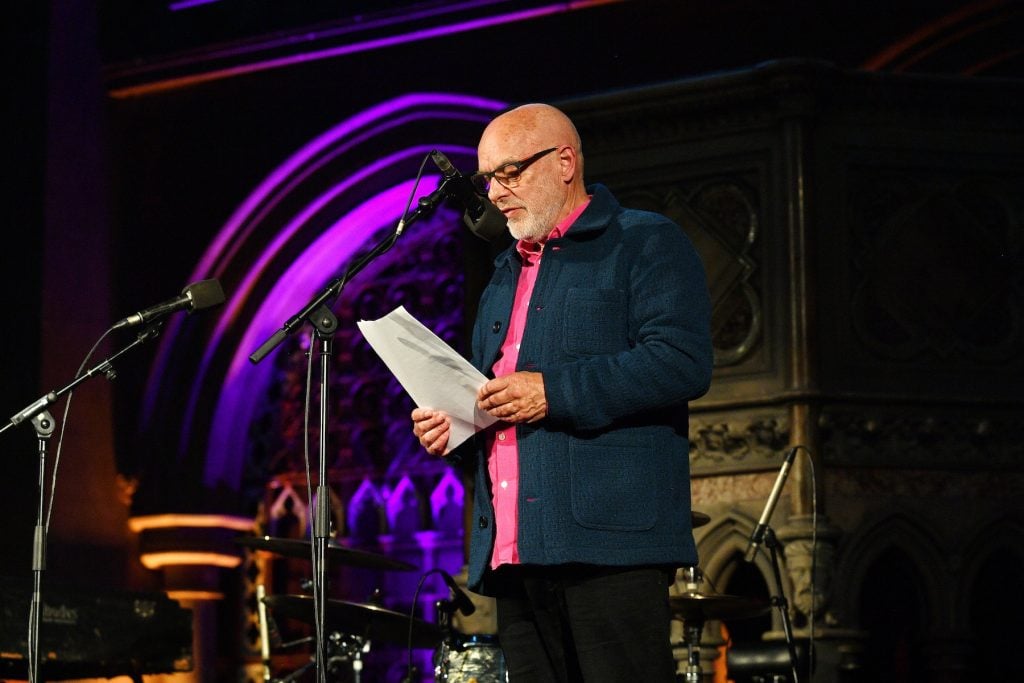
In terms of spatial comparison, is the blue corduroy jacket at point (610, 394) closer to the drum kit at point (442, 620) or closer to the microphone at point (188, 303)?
the microphone at point (188, 303)

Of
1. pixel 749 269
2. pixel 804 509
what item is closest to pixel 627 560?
pixel 804 509

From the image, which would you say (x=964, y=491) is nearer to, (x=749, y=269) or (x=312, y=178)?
(x=749, y=269)

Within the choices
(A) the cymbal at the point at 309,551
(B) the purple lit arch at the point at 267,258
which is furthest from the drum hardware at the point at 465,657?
(B) the purple lit arch at the point at 267,258

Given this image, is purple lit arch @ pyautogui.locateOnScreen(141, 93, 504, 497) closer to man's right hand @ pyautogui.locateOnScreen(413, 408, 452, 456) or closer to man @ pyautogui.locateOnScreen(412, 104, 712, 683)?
man @ pyautogui.locateOnScreen(412, 104, 712, 683)

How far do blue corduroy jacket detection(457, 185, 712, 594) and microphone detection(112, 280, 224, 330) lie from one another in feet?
2.73

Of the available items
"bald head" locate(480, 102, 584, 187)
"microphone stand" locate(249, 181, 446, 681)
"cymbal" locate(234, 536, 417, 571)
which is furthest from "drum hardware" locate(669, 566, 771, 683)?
"bald head" locate(480, 102, 584, 187)

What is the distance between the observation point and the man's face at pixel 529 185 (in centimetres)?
265

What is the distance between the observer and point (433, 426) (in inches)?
101

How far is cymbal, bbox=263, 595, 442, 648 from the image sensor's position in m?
4.51

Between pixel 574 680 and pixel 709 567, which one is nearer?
pixel 574 680

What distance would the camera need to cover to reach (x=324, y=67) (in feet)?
21.9

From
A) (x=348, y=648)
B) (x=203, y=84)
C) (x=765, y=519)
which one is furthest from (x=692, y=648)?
(x=203, y=84)

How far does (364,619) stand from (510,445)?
2271 millimetres

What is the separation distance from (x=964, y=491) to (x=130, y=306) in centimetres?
395
